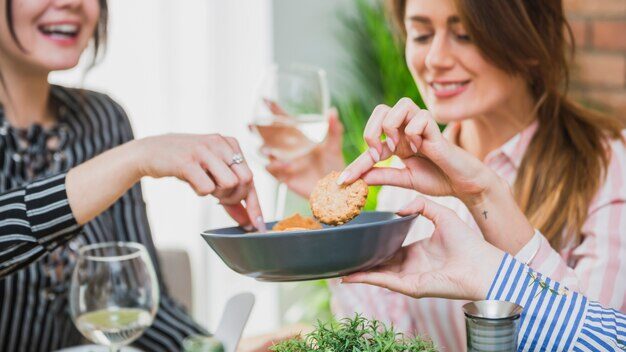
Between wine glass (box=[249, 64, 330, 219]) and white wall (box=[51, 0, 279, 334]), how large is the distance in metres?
1.66

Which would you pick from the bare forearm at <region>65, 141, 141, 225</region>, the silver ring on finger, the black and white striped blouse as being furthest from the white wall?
the silver ring on finger

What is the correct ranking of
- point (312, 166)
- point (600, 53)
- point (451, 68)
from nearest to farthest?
1. point (451, 68)
2. point (312, 166)
3. point (600, 53)

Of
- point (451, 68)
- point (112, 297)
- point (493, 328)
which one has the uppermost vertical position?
point (451, 68)

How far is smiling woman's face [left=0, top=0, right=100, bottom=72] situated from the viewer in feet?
5.90

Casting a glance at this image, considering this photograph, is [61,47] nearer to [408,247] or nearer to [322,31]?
[408,247]

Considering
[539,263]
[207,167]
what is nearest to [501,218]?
[539,263]

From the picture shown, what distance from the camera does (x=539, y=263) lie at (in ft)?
4.39

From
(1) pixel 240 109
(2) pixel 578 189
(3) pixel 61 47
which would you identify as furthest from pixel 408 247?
(1) pixel 240 109

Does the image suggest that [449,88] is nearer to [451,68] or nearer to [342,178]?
[451,68]

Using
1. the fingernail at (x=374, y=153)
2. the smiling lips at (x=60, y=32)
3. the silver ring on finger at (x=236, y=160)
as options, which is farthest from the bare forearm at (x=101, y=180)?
the smiling lips at (x=60, y=32)

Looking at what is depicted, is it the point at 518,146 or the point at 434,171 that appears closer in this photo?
the point at 434,171

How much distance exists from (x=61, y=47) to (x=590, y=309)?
1.24 meters

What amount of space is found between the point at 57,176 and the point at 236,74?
2352 millimetres

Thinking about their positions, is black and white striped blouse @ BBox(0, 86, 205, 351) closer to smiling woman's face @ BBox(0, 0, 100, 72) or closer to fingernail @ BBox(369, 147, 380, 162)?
smiling woman's face @ BBox(0, 0, 100, 72)
